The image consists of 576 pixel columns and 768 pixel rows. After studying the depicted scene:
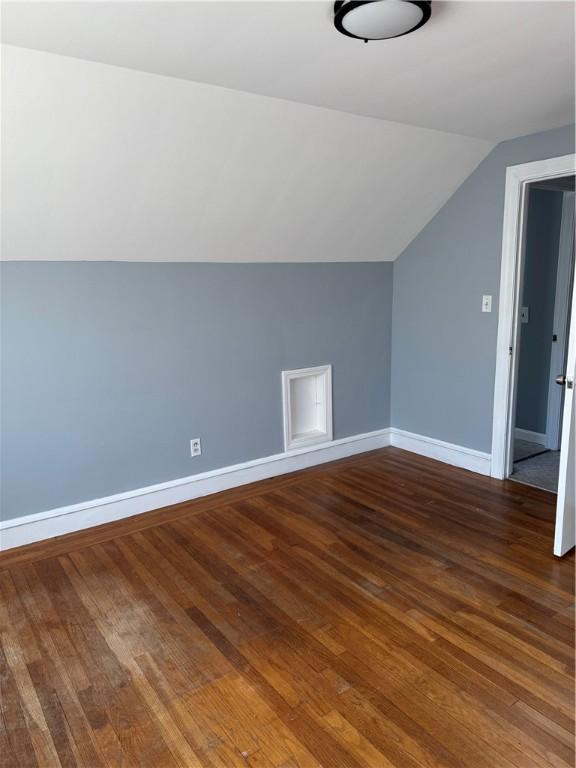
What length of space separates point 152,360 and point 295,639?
1753 mm

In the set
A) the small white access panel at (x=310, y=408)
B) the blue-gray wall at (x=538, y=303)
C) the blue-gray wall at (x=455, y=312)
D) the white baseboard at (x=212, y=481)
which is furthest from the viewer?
the blue-gray wall at (x=538, y=303)

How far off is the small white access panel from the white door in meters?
1.75

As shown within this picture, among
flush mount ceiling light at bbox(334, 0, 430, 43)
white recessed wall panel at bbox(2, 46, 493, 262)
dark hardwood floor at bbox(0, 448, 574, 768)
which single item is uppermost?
flush mount ceiling light at bbox(334, 0, 430, 43)

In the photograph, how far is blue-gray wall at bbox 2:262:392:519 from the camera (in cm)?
284

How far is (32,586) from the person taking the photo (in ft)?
8.36

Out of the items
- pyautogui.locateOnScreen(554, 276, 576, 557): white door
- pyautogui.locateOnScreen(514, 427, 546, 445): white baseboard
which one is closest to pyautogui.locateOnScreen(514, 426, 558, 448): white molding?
pyautogui.locateOnScreen(514, 427, 546, 445): white baseboard

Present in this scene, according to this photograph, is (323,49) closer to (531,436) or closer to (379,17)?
(379,17)

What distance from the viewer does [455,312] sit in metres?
3.84

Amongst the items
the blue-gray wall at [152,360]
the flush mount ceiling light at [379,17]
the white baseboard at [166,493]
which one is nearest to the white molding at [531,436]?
the white baseboard at [166,493]

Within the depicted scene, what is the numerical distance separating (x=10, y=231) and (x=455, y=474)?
10.1 feet

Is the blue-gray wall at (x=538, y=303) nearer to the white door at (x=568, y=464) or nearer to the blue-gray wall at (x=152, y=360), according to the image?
the blue-gray wall at (x=152, y=360)

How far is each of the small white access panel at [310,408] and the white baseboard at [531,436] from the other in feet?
5.54

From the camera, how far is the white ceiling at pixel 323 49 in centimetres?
168

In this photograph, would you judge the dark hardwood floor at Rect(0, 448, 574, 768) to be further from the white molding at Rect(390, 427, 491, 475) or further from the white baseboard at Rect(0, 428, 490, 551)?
the white molding at Rect(390, 427, 491, 475)
